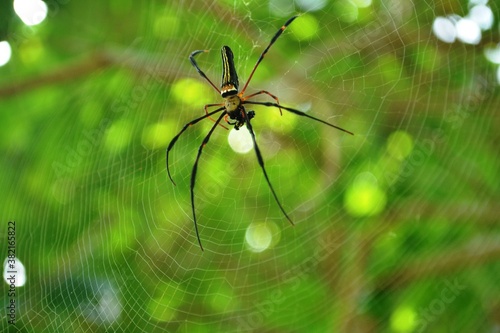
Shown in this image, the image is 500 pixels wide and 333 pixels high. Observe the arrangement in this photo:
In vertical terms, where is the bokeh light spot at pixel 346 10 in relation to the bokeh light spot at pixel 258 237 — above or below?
above

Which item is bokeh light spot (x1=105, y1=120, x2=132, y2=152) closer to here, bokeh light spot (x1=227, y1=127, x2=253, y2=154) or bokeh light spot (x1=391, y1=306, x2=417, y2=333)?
bokeh light spot (x1=227, y1=127, x2=253, y2=154)

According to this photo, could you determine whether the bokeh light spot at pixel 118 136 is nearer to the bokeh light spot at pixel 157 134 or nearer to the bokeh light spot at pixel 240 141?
the bokeh light spot at pixel 157 134

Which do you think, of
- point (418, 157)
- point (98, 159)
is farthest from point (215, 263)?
point (418, 157)

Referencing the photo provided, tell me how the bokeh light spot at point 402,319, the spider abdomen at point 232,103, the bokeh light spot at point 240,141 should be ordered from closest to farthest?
the spider abdomen at point 232,103 → the bokeh light spot at point 240,141 → the bokeh light spot at point 402,319

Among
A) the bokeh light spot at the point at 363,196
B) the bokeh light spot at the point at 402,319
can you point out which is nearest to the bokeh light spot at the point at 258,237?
the bokeh light spot at the point at 363,196

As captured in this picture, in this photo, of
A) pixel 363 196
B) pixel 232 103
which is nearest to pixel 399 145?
pixel 363 196

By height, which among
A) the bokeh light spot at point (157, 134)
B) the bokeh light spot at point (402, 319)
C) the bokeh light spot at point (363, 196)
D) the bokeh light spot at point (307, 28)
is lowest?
the bokeh light spot at point (402, 319)

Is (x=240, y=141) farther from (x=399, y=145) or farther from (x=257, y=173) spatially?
(x=399, y=145)

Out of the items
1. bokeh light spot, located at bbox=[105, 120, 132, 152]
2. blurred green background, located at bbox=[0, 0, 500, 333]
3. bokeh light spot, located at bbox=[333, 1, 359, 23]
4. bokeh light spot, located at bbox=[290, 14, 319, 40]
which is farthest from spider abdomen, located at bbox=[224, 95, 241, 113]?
bokeh light spot, located at bbox=[105, 120, 132, 152]

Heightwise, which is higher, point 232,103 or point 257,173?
point 257,173

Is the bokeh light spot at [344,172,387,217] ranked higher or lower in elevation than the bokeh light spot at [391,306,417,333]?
higher
